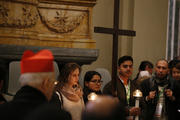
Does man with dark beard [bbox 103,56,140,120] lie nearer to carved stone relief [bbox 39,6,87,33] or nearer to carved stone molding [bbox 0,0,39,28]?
carved stone relief [bbox 39,6,87,33]

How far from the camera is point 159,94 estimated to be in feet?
16.7

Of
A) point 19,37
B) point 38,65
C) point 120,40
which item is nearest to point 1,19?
point 19,37

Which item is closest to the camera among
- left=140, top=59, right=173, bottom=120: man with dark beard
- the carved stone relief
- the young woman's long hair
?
the young woman's long hair

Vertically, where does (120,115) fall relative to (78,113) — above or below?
above

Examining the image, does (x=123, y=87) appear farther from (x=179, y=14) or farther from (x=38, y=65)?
(x=179, y=14)

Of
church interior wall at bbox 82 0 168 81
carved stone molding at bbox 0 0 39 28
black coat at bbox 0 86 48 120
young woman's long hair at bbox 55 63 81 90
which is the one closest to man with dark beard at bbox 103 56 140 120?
young woman's long hair at bbox 55 63 81 90

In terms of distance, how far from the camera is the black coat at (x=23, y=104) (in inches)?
97.8

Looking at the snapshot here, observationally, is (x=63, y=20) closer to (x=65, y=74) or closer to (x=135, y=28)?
(x=65, y=74)

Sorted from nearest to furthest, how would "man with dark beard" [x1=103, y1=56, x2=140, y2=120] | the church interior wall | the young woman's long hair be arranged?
the young woman's long hair → "man with dark beard" [x1=103, y1=56, x2=140, y2=120] → the church interior wall

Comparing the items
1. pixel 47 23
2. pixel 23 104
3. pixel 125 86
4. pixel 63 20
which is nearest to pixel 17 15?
pixel 47 23

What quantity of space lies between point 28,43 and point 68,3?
106cm

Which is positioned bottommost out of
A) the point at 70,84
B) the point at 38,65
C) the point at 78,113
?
the point at 78,113

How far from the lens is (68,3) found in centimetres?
632

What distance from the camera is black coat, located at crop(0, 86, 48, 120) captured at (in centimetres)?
248
